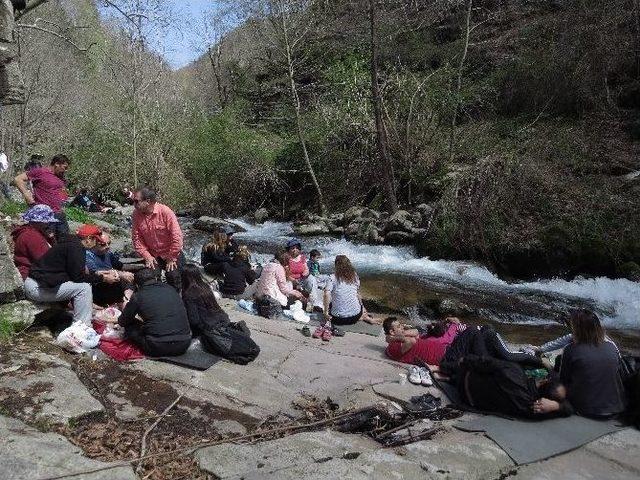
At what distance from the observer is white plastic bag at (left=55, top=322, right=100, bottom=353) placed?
17.1ft

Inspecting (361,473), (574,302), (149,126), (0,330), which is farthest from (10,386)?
(149,126)

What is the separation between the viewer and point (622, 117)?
55.8 feet

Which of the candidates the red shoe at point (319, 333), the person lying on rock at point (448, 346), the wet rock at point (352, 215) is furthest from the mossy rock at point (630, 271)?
the wet rock at point (352, 215)

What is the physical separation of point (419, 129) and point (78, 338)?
47.1ft

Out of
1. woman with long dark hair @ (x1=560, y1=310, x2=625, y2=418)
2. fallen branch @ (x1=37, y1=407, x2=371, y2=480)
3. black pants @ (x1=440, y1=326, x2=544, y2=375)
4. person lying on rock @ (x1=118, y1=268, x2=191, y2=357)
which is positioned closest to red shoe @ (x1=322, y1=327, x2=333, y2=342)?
black pants @ (x1=440, y1=326, x2=544, y2=375)

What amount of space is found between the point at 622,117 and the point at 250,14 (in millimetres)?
12672

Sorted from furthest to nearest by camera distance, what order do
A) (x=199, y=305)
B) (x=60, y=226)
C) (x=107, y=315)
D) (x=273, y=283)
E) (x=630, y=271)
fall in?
(x=630, y=271)
(x=273, y=283)
(x=60, y=226)
(x=107, y=315)
(x=199, y=305)

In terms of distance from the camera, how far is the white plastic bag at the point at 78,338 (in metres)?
5.22

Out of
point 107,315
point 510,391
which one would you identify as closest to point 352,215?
point 107,315

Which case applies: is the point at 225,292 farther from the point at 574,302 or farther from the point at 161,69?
the point at 161,69

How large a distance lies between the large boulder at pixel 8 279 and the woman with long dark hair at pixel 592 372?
5.27 m

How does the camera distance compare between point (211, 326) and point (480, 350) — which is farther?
point (211, 326)

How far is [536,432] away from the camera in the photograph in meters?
4.51

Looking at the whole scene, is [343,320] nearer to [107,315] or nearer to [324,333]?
[324,333]
